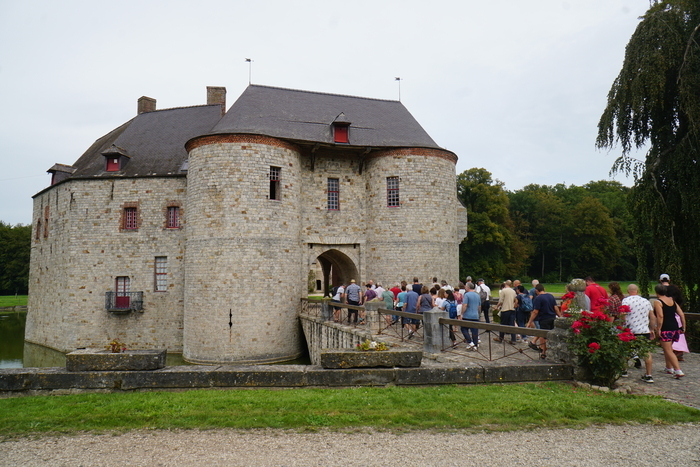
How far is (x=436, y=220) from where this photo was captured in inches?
732

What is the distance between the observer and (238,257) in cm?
1620

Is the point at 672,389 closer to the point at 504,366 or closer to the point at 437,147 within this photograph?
the point at 504,366

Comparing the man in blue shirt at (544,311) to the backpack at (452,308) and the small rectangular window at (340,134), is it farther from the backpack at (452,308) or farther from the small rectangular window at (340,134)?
the small rectangular window at (340,134)

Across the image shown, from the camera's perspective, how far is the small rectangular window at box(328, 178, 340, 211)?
1909 cm

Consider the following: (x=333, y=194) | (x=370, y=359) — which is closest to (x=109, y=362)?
(x=370, y=359)

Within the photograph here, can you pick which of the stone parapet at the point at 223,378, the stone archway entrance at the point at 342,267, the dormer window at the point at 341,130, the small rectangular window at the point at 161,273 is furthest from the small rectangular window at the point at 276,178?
the stone parapet at the point at 223,378

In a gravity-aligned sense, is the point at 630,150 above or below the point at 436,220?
above

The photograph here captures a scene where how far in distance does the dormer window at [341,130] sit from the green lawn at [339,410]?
1437 centimetres

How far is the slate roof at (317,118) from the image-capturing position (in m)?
17.9

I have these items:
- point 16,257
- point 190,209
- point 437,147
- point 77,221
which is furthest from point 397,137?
point 16,257

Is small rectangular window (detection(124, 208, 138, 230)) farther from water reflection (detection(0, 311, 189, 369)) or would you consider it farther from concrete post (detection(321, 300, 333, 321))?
concrete post (detection(321, 300, 333, 321))

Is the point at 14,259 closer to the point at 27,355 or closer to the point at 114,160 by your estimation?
the point at 27,355

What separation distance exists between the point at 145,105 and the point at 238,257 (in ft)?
45.9

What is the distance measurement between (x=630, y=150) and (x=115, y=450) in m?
13.5
